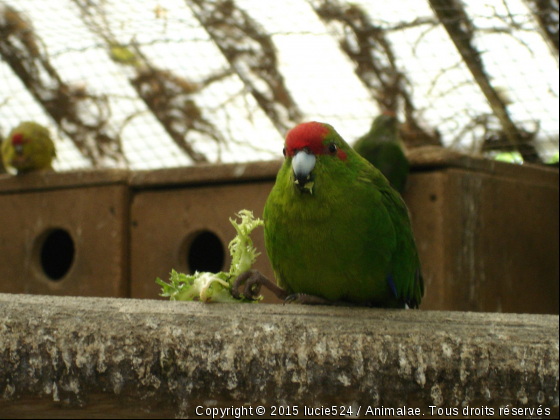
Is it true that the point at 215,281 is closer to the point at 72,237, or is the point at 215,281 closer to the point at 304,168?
the point at 304,168

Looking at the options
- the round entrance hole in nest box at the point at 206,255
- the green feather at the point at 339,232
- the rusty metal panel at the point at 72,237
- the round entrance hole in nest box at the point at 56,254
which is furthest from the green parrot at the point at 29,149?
the green feather at the point at 339,232

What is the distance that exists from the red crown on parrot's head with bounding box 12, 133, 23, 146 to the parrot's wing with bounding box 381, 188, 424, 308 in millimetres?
3530

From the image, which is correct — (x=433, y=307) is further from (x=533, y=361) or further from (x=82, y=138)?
(x=82, y=138)

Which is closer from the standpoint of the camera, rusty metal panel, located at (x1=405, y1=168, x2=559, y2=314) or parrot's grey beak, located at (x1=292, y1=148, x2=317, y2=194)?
parrot's grey beak, located at (x1=292, y1=148, x2=317, y2=194)

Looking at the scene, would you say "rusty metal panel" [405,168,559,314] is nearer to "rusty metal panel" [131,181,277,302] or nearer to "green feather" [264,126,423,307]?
"rusty metal panel" [131,181,277,302]

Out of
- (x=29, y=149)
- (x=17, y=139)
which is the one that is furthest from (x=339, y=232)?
(x=17, y=139)

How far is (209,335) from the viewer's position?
152 cm

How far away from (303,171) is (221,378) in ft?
1.95

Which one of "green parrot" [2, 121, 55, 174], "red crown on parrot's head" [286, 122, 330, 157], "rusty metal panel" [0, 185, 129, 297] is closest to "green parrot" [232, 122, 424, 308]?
"red crown on parrot's head" [286, 122, 330, 157]

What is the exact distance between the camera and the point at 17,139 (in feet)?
15.8

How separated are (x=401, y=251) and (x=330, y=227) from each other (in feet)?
1.01

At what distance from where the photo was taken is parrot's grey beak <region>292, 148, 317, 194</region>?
171 cm

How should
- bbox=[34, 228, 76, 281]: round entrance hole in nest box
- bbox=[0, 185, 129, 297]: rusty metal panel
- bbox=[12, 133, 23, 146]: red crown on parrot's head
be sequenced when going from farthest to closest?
bbox=[12, 133, 23, 146]: red crown on parrot's head
bbox=[34, 228, 76, 281]: round entrance hole in nest box
bbox=[0, 185, 129, 297]: rusty metal panel

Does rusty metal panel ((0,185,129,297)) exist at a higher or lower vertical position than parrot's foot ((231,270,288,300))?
higher
